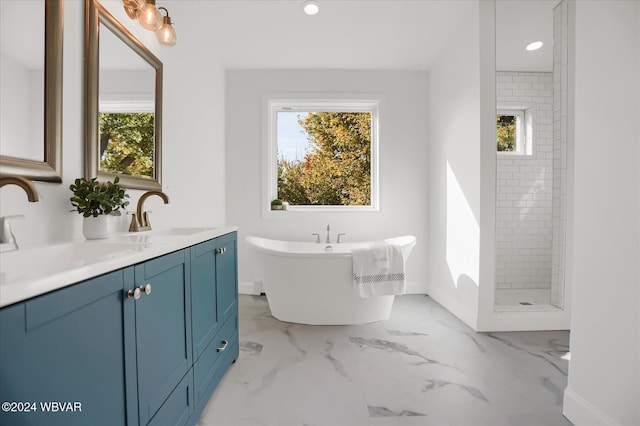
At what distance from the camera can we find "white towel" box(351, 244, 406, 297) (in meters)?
2.44

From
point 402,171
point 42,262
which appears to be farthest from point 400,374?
point 402,171

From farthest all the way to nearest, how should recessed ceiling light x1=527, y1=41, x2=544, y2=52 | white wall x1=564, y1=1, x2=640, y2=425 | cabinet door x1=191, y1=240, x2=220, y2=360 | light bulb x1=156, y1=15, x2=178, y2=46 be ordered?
recessed ceiling light x1=527, y1=41, x2=544, y2=52
light bulb x1=156, y1=15, x2=178, y2=46
cabinet door x1=191, y1=240, x2=220, y2=360
white wall x1=564, y1=1, x2=640, y2=425

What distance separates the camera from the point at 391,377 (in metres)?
1.81

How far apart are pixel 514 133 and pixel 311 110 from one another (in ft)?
7.03

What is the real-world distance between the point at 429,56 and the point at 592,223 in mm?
2559

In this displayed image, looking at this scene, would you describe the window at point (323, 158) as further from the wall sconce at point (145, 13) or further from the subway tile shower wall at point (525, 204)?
the wall sconce at point (145, 13)

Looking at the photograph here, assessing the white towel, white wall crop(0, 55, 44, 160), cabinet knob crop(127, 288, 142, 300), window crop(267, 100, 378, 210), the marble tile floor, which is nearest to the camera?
cabinet knob crop(127, 288, 142, 300)

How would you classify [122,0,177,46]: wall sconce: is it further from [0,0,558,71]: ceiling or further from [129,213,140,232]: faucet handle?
[129,213,140,232]: faucet handle

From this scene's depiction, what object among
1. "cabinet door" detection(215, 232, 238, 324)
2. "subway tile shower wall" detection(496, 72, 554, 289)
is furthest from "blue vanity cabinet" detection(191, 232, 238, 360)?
"subway tile shower wall" detection(496, 72, 554, 289)

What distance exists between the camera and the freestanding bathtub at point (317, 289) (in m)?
2.48

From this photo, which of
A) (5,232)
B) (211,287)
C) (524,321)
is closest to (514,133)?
(524,321)

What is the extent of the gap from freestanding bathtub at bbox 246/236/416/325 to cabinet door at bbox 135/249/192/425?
4.13 ft

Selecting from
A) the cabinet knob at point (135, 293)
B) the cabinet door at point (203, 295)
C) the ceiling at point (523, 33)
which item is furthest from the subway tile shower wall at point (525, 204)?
the cabinet knob at point (135, 293)

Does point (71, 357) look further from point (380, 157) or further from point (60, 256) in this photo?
point (380, 157)
